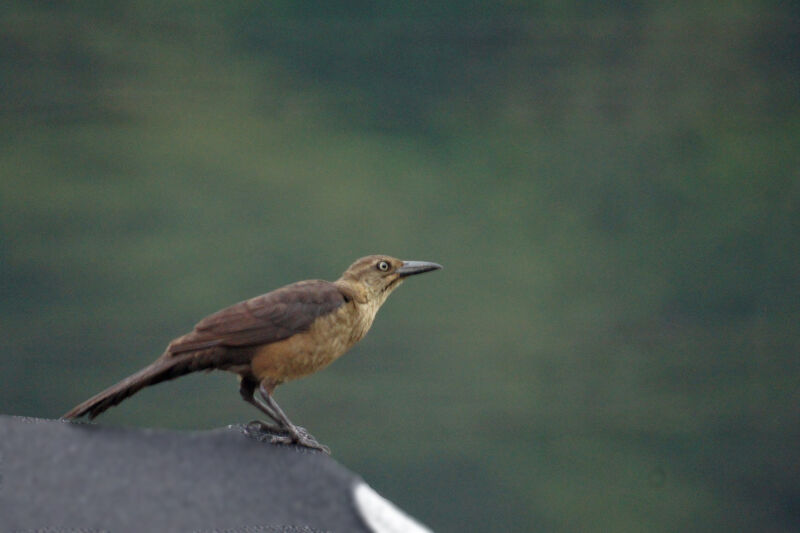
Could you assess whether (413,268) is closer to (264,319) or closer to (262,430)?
(264,319)

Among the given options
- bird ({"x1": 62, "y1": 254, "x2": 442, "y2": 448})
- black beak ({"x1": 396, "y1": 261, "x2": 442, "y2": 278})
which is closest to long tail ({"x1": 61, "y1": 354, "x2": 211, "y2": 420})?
bird ({"x1": 62, "y1": 254, "x2": 442, "y2": 448})

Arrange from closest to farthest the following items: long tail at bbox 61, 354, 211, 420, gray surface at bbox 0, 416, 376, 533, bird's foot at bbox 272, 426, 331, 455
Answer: gray surface at bbox 0, 416, 376, 533
long tail at bbox 61, 354, 211, 420
bird's foot at bbox 272, 426, 331, 455

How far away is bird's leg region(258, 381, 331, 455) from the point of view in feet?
7.62

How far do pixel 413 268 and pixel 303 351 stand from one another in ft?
1.24

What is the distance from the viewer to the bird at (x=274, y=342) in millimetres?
2320

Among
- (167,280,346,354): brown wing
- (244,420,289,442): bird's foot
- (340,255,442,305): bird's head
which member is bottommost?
(244,420,289,442): bird's foot

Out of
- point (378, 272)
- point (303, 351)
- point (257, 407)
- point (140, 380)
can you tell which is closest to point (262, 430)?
point (257, 407)

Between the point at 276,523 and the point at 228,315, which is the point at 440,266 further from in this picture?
the point at 276,523

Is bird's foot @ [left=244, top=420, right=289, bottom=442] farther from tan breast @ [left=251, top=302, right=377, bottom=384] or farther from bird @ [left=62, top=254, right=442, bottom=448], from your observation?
tan breast @ [left=251, top=302, right=377, bottom=384]

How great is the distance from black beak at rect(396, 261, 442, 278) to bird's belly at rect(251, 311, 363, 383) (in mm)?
208

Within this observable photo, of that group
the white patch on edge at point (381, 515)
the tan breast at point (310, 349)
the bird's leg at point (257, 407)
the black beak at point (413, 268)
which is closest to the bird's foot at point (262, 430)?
the bird's leg at point (257, 407)

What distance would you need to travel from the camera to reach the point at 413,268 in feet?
8.34

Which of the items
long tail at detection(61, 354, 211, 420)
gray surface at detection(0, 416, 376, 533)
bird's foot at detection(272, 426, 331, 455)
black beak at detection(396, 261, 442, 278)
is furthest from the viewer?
black beak at detection(396, 261, 442, 278)

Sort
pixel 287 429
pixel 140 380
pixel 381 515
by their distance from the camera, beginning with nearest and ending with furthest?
pixel 381 515 < pixel 140 380 < pixel 287 429
